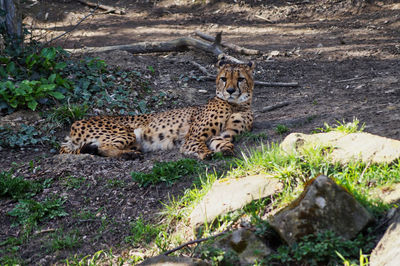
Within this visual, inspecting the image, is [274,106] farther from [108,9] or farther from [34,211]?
[108,9]

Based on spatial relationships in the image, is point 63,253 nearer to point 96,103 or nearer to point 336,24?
point 96,103

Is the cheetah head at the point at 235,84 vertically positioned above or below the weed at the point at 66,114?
above

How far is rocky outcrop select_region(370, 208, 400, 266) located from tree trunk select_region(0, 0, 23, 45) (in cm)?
662

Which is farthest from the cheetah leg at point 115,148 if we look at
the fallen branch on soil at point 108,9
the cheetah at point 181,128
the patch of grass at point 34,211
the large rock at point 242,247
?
the fallen branch on soil at point 108,9

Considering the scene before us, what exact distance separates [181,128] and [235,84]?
105 centimetres

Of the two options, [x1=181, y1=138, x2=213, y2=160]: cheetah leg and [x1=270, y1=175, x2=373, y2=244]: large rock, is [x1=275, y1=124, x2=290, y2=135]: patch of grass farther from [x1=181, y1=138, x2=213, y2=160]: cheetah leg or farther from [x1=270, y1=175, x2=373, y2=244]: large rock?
[x1=270, y1=175, x2=373, y2=244]: large rock

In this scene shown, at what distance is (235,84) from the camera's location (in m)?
6.75

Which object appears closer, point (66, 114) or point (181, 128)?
Result: point (181, 128)

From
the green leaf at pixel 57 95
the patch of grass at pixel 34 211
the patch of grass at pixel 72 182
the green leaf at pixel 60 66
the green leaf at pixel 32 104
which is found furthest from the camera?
the green leaf at pixel 60 66

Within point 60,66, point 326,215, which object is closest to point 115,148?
point 60,66

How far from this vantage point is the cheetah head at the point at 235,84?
6727 millimetres

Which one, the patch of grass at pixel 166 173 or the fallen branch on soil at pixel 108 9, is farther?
the fallen branch on soil at pixel 108 9

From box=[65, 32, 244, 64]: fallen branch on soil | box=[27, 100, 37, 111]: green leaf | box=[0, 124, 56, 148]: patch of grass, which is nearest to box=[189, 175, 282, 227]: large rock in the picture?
box=[0, 124, 56, 148]: patch of grass

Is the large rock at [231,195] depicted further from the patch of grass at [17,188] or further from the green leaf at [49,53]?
the green leaf at [49,53]
